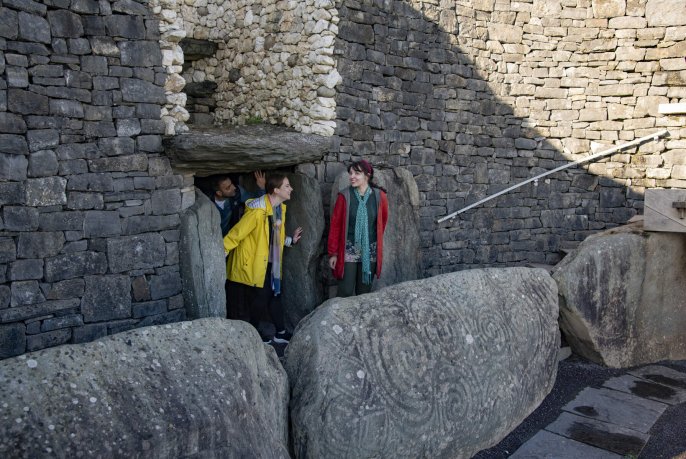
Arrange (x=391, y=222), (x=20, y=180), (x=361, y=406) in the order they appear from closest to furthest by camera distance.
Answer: (x=361, y=406) < (x=20, y=180) < (x=391, y=222)

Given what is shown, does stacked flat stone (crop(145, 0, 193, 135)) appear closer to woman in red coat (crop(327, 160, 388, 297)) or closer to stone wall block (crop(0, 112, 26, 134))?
stone wall block (crop(0, 112, 26, 134))

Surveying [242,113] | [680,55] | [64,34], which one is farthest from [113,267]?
[680,55]

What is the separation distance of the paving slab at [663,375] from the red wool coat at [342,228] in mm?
2561

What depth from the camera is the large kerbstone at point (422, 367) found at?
3775 mm

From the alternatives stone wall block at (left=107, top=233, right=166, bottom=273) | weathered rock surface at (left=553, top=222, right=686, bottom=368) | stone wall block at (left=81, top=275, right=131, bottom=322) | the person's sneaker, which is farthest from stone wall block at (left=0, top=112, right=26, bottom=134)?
weathered rock surface at (left=553, top=222, right=686, bottom=368)

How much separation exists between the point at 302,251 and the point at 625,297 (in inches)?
117

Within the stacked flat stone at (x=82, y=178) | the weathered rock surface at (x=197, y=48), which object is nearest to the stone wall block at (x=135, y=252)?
the stacked flat stone at (x=82, y=178)

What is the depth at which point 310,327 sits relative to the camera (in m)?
4.04

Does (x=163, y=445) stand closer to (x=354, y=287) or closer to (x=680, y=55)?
(x=354, y=287)

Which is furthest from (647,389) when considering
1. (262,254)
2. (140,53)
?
(140,53)

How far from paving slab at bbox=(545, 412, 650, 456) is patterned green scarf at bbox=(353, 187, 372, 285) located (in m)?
1.99

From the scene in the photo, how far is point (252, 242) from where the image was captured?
5.53 m

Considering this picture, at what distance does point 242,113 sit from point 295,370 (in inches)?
146

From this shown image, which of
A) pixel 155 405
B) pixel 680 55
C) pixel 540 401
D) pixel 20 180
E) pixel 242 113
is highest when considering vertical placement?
pixel 680 55
